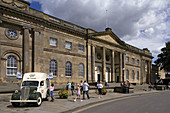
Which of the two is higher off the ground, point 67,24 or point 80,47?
point 67,24

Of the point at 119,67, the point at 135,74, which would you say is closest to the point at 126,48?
the point at 119,67

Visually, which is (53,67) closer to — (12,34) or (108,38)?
(12,34)


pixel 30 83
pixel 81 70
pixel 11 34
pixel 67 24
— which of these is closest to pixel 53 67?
pixel 81 70

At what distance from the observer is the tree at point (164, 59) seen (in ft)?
191

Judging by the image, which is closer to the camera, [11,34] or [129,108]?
[129,108]

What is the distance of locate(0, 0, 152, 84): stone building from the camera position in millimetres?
24219

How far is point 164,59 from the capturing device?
61.2 meters

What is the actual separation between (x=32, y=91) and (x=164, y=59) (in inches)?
2255

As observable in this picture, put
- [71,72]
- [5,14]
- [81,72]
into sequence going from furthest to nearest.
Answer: [81,72], [71,72], [5,14]

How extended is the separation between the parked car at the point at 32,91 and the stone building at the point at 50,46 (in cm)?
1054

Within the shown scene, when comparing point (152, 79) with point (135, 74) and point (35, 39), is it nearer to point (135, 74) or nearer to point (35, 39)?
point (135, 74)

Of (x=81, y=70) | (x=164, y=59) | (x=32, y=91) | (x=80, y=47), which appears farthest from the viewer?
(x=164, y=59)

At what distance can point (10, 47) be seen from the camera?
2459cm

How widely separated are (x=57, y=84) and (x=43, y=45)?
6845mm
